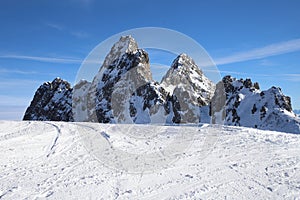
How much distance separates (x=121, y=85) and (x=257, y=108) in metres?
44.7

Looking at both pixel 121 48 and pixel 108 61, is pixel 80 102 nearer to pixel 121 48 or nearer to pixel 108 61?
pixel 108 61

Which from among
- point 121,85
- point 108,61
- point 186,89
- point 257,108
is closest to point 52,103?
point 108,61

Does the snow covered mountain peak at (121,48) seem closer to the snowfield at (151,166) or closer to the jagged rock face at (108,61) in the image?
the jagged rock face at (108,61)

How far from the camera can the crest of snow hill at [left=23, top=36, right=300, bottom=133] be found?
55938mm

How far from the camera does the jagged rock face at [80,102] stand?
89125 mm

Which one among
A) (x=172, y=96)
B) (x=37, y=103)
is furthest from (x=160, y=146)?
(x=37, y=103)

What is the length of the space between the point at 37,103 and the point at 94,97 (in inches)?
976

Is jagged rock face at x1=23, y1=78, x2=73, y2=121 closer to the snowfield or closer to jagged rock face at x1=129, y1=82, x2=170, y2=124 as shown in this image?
jagged rock face at x1=129, y1=82, x2=170, y2=124

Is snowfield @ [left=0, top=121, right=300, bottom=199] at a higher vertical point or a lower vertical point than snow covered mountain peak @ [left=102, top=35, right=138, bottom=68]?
lower

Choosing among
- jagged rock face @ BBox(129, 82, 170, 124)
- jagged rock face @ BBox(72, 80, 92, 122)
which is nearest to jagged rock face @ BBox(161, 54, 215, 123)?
jagged rock face @ BBox(129, 82, 170, 124)

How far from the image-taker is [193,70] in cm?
9812

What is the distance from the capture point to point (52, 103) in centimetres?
9412

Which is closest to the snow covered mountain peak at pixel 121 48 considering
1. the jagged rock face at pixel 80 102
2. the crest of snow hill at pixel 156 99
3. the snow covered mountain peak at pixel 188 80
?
the crest of snow hill at pixel 156 99

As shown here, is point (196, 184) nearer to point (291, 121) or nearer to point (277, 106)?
point (291, 121)
